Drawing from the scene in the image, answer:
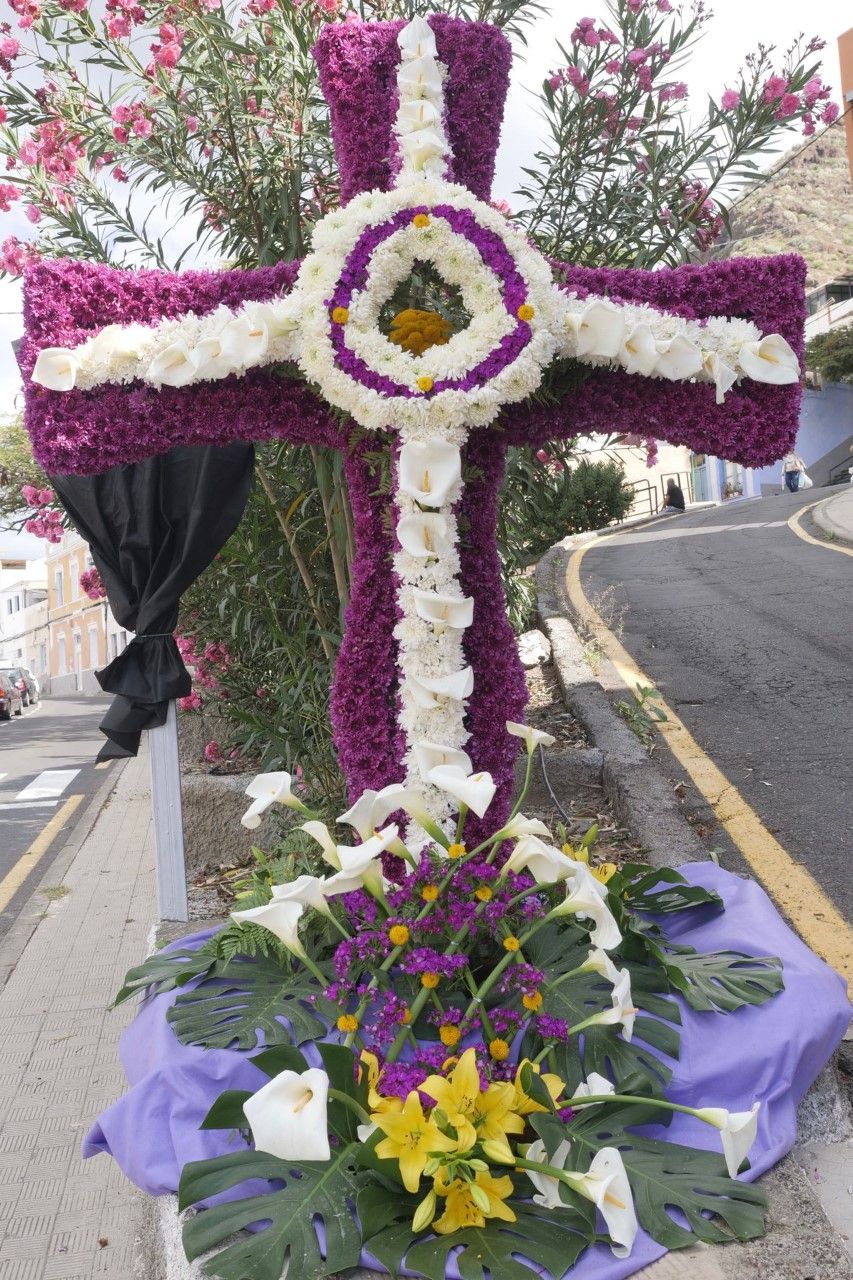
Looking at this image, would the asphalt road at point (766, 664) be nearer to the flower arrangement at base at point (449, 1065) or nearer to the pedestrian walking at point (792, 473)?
the flower arrangement at base at point (449, 1065)

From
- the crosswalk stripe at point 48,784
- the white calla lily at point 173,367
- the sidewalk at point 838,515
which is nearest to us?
the white calla lily at point 173,367

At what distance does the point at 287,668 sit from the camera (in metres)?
5.04

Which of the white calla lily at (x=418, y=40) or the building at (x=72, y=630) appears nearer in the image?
the white calla lily at (x=418, y=40)

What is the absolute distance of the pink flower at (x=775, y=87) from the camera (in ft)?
13.6

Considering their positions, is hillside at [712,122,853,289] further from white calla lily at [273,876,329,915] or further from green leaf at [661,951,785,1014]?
white calla lily at [273,876,329,915]

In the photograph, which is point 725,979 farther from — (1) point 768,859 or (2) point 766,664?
(2) point 766,664

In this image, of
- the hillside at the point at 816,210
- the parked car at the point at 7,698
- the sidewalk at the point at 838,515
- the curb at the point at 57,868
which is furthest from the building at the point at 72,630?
the hillside at the point at 816,210

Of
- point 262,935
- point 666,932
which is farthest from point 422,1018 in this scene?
point 666,932

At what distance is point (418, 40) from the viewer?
288 centimetres

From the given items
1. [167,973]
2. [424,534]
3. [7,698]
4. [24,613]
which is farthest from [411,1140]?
[24,613]

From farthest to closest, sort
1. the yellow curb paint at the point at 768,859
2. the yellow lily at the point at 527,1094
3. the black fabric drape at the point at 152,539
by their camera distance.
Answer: the black fabric drape at the point at 152,539, the yellow curb paint at the point at 768,859, the yellow lily at the point at 527,1094

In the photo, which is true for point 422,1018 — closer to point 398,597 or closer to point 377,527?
point 398,597

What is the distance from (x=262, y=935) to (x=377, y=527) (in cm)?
112

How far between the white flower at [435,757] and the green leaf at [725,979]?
683 mm
